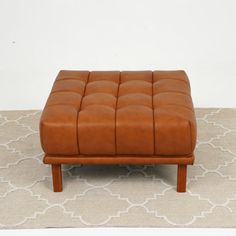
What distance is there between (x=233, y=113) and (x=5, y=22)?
5.88 feet

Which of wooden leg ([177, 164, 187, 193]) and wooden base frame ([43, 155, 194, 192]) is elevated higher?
wooden base frame ([43, 155, 194, 192])

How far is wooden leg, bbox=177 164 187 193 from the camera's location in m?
3.03

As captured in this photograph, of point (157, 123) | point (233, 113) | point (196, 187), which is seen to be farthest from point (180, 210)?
point (233, 113)

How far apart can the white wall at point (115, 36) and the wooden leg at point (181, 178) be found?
1.55m

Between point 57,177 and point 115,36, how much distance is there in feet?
5.82

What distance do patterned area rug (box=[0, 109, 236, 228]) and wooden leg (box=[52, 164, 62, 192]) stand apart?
3 centimetres

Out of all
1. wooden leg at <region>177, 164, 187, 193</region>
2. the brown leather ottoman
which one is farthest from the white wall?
wooden leg at <region>177, 164, 187, 193</region>

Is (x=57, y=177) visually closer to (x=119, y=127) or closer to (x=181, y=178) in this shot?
(x=119, y=127)

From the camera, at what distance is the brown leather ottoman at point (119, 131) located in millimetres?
2912

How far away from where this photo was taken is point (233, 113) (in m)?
3.88

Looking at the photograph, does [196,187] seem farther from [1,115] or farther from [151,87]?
[1,115]

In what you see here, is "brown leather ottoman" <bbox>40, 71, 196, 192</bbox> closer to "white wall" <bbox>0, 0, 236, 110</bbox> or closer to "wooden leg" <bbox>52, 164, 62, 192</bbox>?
"wooden leg" <bbox>52, 164, 62, 192</bbox>

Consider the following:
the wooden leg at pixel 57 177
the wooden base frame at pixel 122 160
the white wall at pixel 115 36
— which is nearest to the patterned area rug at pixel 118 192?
the wooden leg at pixel 57 177

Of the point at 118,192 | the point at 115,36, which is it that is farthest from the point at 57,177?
the point at 115,36
